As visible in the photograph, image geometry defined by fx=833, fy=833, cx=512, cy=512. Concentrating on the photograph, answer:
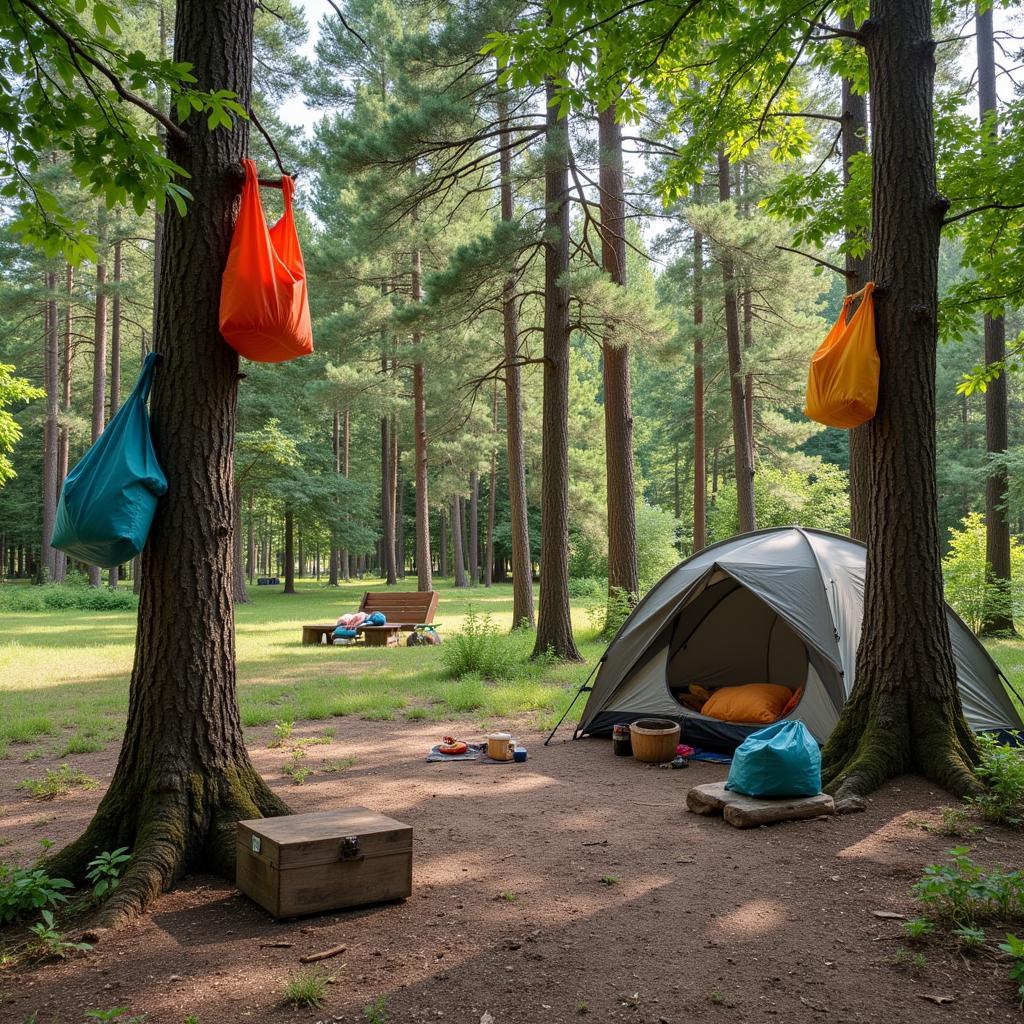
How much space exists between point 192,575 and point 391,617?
11.9 meters

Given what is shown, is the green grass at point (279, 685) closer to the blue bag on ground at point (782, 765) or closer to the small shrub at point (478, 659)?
the small shrub at point (478, 659)

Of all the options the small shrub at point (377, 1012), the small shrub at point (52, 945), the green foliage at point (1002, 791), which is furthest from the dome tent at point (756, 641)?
the small shrub at point (52, 945)

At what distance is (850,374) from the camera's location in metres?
5.34

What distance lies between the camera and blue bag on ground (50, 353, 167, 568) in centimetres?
362

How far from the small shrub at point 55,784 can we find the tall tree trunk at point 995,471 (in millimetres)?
13204

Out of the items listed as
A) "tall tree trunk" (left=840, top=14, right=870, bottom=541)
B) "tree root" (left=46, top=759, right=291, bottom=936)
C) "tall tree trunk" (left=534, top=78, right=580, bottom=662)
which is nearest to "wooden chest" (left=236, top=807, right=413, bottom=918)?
"tree root" (left=46, top=759, right=291, bottom=936)

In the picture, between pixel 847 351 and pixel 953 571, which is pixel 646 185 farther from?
pixel 847 351

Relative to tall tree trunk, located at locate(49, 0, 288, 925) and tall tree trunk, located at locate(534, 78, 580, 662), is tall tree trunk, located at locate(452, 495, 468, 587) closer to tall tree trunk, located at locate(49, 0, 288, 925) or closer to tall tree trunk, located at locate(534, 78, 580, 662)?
tall tree trunk, located at locate(534, 78, 580, 662)

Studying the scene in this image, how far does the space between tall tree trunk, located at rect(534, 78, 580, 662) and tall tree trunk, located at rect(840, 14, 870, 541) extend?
3.58 m

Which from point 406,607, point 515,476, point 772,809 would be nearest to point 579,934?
point 772,809

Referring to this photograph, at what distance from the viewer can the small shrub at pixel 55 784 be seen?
5.59 m

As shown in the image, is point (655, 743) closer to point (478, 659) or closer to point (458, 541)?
point (478, 659)

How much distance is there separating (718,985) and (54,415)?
25843mm

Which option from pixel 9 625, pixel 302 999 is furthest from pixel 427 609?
pixel 302 999
